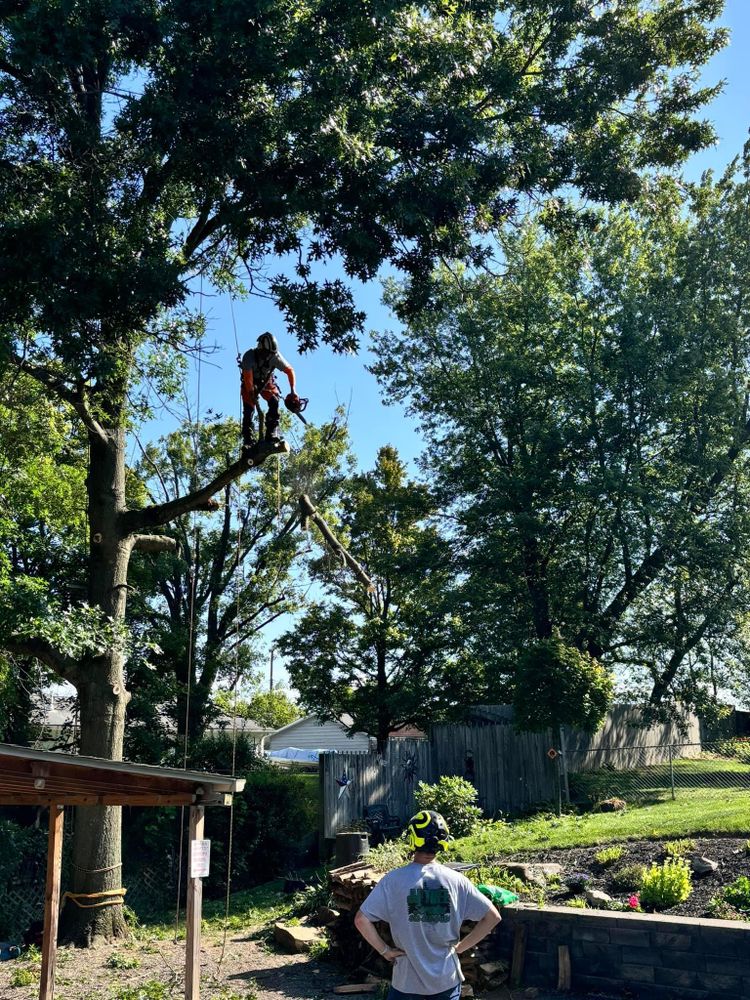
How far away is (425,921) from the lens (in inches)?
196

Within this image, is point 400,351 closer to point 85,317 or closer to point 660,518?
point 660,518

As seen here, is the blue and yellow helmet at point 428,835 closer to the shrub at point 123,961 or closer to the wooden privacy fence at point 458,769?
the shrub at point 123,961

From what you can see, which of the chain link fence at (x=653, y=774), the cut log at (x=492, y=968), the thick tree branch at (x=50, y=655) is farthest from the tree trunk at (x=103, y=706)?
the chain link fence at (x=653, y=774)

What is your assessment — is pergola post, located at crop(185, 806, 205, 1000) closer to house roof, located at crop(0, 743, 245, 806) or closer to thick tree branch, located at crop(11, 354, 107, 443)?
house roof, located at crop(0, 743, 245, 806)

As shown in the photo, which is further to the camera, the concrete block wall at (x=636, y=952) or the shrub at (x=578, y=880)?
the shrub at (x=578, y=880)

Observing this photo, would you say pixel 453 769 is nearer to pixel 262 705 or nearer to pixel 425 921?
pixel 262 705

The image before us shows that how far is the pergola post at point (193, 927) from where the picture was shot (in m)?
7.71

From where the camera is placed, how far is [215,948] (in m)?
12.3

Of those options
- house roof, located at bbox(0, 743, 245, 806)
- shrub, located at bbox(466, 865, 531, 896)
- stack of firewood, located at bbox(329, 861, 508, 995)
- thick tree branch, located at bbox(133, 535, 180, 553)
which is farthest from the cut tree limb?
thick tree branch, located at bbox(133, 535, 180, 553)

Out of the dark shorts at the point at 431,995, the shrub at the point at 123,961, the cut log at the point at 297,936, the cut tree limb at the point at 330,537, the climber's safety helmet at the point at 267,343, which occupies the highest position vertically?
the climber's safety helmet at the point at 267,343

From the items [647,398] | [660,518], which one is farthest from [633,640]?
[647,398]

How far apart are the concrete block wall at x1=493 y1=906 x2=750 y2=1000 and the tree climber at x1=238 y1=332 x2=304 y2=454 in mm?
5398

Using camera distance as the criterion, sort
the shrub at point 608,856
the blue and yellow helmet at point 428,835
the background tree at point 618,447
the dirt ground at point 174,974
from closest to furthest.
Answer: the blue and yellow helmet at point 428,835
the dirt ground at point 174,974
the shrub at point 608,856
the background tree at point 618,447

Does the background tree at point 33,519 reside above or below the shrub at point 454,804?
above
